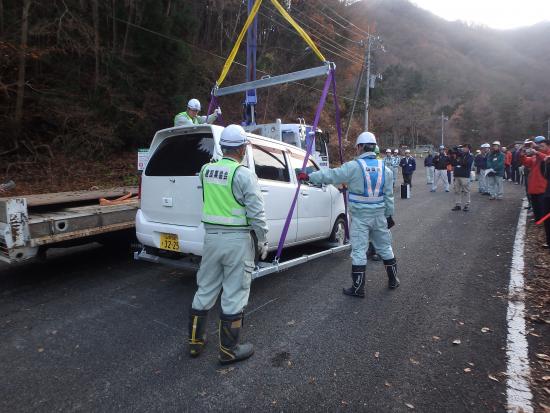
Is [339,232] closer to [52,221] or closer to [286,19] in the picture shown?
[286,19]

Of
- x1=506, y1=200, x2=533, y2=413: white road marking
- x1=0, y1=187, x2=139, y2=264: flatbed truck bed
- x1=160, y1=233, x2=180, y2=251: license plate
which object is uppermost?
x1=0, y1=187, x2=139, y2=264: flatbed truck bed

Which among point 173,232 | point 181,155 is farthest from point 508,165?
point 173,232

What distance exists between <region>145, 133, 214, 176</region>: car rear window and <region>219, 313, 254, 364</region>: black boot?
1.80 metres

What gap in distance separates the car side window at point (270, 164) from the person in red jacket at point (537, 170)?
486 centimetres

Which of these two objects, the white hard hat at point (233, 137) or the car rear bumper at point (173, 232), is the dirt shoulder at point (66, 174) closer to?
the car rear bumper at point (173, 232)

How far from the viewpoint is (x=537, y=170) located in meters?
7.05

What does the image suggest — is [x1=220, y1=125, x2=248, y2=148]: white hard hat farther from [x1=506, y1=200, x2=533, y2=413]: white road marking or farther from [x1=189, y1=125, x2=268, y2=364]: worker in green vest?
[x1=506, y1=200, x2=533, y2=413]: white road marking

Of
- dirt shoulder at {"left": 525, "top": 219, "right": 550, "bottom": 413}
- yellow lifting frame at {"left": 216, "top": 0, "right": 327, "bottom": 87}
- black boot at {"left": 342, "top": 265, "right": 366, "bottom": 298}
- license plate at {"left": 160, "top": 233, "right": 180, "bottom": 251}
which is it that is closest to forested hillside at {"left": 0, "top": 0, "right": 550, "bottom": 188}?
yellow lifting frame at {"left": 216, "top": 0, "right": 327, "bottom": 87}

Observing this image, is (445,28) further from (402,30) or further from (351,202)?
(351,202)

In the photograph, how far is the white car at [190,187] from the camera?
4.20 meters

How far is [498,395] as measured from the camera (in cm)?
268

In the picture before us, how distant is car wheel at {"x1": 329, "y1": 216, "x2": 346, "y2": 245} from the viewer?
631cm

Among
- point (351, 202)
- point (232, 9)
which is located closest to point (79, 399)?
point (351, 202)

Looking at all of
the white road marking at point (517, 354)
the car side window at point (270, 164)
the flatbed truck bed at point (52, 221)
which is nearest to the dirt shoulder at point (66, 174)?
the flatbed truck bed at point (52, 221)
